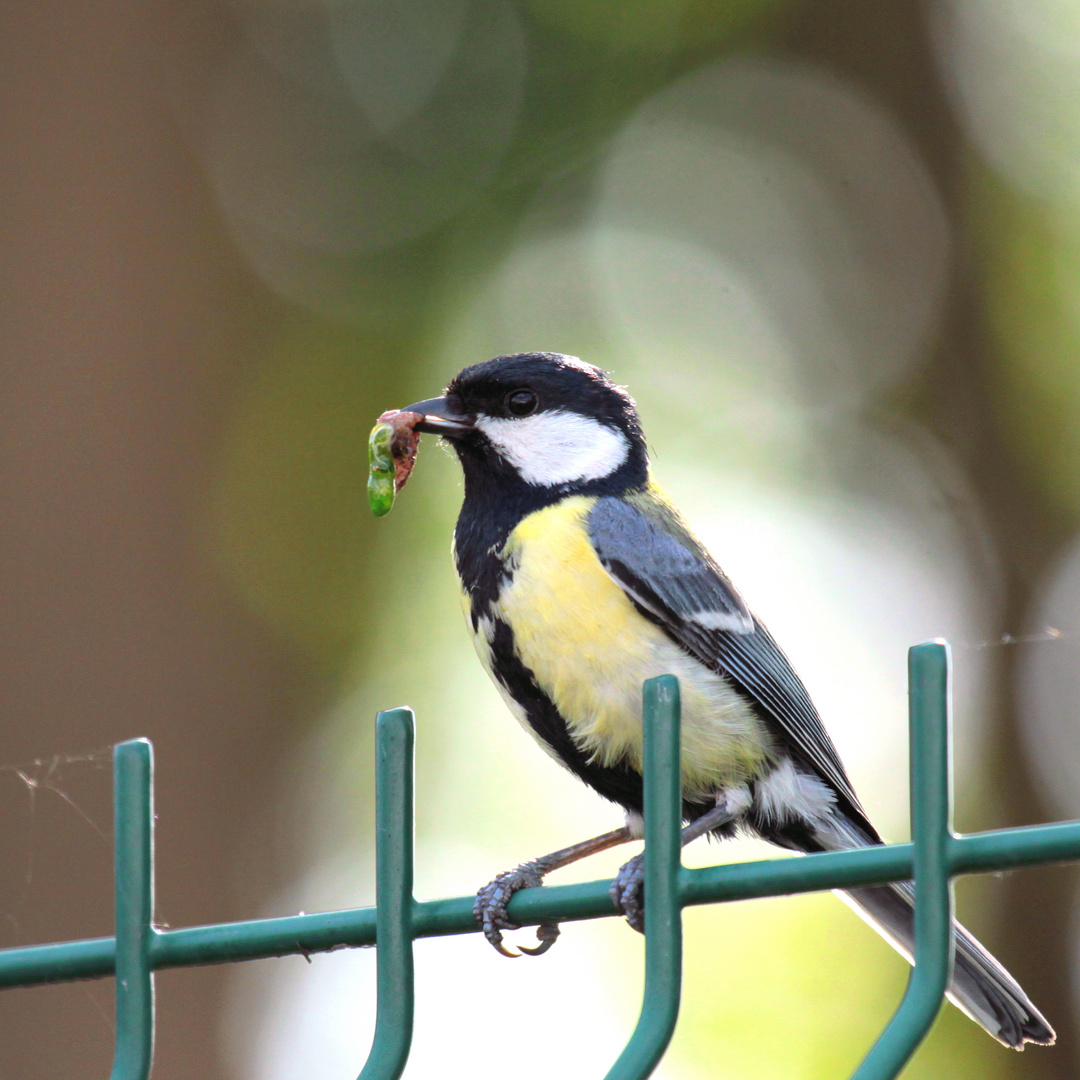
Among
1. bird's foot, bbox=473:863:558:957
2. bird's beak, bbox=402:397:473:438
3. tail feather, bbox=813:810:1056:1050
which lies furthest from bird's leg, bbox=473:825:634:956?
bird's beak, bbox=402:397:473:438

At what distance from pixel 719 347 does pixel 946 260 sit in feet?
3.91

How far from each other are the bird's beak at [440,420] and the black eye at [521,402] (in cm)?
9

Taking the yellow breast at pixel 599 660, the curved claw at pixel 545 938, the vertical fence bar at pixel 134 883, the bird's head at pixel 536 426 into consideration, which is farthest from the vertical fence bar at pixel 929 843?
the bird's head at pixel 536 426

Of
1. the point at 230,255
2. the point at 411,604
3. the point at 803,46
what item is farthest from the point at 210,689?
the point at 803,46

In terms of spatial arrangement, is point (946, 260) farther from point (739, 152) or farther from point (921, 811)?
point (921, 811)

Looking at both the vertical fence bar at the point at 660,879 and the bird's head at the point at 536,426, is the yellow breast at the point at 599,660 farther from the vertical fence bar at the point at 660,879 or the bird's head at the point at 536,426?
the vertical fence bar at the point at 660,879

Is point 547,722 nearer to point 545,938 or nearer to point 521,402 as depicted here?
point 545,938

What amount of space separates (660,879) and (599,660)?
1.20m

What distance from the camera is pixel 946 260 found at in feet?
19.7

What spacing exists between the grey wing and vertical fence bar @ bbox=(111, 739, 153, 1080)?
123 cm

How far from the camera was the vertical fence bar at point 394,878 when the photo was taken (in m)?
1.16

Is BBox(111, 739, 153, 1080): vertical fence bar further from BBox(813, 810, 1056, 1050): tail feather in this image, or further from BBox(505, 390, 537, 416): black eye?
BBox(505, 390, 537, 416): black eye

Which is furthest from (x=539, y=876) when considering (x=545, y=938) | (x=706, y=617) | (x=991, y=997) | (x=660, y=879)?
(x=660, y=879)

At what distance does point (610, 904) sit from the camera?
1.12m
